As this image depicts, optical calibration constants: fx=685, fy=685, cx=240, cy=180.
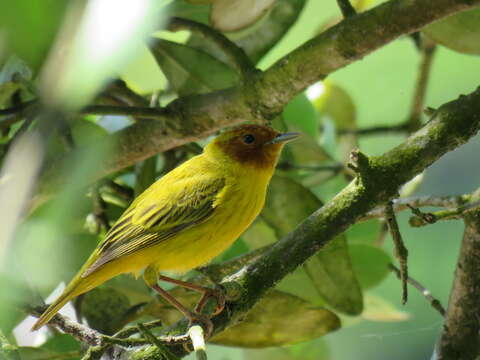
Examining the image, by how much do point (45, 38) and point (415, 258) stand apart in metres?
2.78

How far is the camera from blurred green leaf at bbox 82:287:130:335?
2377mm

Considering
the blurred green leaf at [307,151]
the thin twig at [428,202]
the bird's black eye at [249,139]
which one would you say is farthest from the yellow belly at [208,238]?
the blurred green leaf at [307,151]

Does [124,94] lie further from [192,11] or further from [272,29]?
[272,29]

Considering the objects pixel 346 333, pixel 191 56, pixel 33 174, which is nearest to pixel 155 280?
pixel 191 56

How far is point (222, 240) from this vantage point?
7.29ft

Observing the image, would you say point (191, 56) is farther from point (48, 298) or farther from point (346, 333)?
point (346, 333)

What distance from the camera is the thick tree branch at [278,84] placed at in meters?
1.75

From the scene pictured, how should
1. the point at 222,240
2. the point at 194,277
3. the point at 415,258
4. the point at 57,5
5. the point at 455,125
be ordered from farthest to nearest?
1. the point at 415,258
2. the point at 194,277
3. the point at 222,240
4. the point at 455,125
5. the point at 57,5

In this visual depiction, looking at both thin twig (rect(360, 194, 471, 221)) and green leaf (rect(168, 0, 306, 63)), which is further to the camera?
green leaf (rect(168, 0, 306, 63))

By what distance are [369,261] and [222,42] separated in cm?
99

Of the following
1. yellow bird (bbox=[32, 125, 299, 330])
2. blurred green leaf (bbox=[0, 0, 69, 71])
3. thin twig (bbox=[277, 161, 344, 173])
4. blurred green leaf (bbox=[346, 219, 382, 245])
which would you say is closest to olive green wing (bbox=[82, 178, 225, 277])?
yellow bird (bbox=[32, 125, 299, 330])

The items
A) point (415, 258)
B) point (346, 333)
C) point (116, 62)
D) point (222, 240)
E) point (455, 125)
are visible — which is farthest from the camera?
point (415, 258)

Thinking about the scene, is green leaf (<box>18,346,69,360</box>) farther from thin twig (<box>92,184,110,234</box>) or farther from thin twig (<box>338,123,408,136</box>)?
thin twig (<box>338,123,408,136</box>)

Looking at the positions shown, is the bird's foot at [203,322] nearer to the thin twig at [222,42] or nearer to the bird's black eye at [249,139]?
the thin twig at [222,42]
